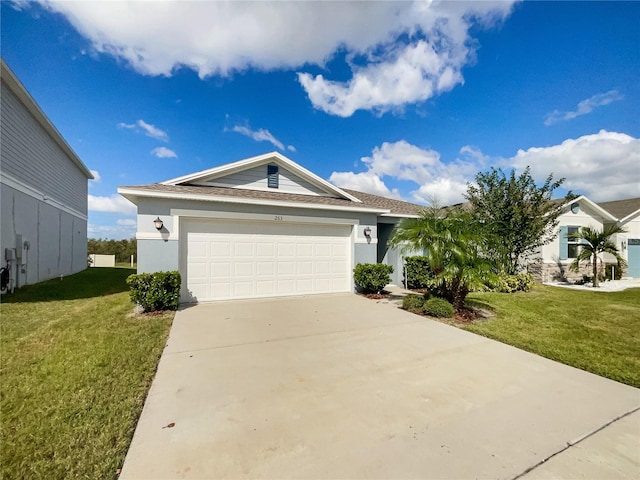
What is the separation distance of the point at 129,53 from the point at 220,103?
4005 mm

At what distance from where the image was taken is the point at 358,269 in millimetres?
9891

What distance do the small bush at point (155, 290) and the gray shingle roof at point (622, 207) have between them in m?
23.2

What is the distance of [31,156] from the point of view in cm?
1172

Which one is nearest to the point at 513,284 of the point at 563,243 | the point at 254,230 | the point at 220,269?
the point at 563,243

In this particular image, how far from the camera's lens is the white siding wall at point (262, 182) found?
974 cm

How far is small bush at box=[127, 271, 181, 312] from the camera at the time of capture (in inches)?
275

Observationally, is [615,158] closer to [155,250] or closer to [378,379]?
[378,379]

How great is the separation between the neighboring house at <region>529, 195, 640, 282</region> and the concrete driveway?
12370 millimetres

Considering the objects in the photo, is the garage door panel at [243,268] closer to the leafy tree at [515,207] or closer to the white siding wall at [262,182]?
the white siding wall at [262,182]

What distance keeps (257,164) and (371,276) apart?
224 inches

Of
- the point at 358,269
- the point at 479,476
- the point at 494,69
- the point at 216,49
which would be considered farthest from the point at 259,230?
the point at 494,69

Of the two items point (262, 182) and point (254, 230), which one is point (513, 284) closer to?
point (254, 230)

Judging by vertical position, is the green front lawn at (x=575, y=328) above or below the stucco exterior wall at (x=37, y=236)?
below

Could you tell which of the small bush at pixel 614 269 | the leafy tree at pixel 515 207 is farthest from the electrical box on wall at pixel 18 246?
the small bush at pixel 614 269
